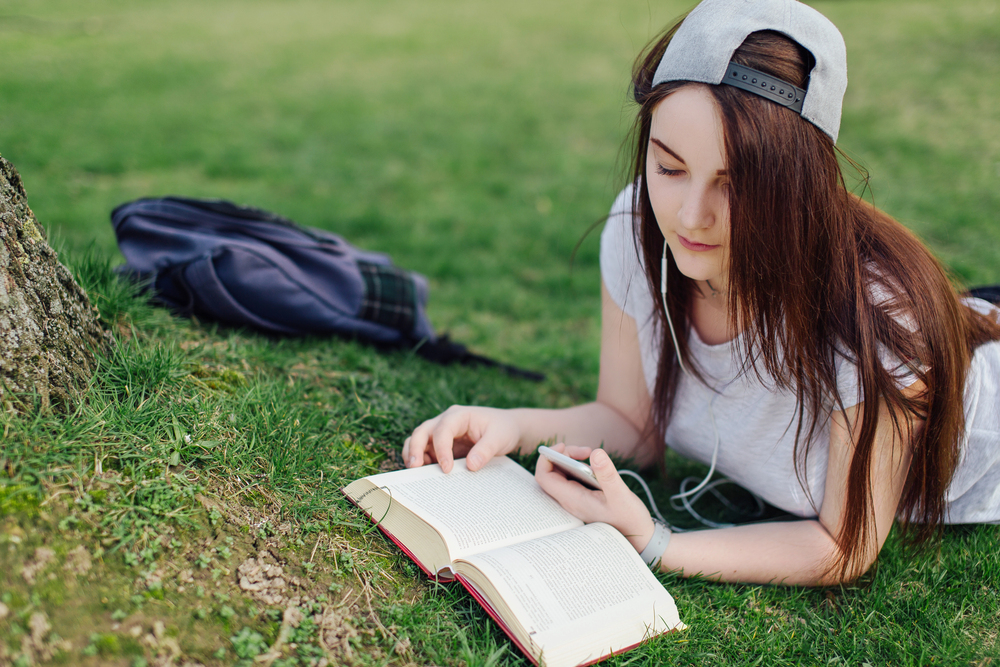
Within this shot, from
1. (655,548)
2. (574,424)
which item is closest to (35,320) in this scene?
(574,424)

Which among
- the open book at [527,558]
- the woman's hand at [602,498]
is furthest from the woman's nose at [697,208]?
the open book at [527,558]

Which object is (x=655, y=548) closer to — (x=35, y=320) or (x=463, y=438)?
(x=463, y=438)

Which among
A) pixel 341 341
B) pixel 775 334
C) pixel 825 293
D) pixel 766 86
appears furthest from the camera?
pixel 341 341

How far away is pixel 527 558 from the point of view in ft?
6.08

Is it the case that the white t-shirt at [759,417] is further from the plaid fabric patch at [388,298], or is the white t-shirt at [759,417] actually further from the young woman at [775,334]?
the plaid fabric patch at [388,298]

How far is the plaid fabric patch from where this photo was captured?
126 inches

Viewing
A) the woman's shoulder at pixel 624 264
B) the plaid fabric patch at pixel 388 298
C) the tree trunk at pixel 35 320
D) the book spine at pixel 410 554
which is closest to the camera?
the tree trunk at pixel 35 320

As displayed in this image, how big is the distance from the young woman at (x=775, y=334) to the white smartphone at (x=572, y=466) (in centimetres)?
4

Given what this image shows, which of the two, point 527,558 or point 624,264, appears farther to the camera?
point 624,264

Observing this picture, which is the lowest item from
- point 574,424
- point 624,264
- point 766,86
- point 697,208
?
point 574,424

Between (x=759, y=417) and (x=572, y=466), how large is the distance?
0.68m

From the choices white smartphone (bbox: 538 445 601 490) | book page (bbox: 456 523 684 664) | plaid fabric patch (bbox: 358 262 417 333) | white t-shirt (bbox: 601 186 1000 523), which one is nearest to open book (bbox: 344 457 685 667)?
book page (bbox: 456 523 684 664)

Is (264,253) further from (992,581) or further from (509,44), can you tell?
(509,44)

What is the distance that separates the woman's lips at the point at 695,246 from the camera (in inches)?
76.2
